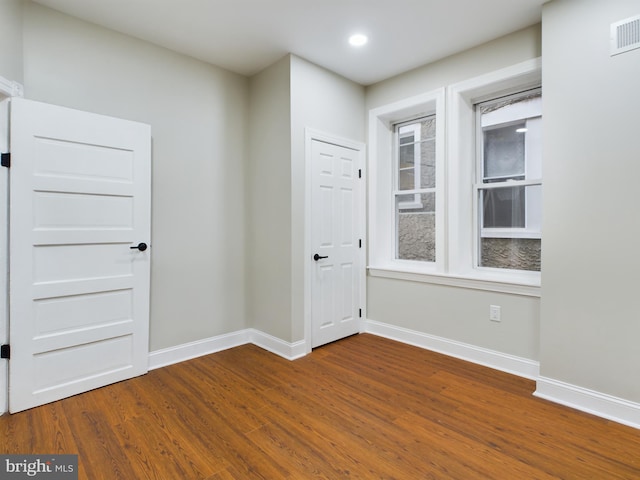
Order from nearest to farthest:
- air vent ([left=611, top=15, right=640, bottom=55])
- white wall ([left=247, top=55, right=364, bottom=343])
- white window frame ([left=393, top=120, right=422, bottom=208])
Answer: air vent ([left=611, top=15, right=640, bottom=55]) < white wall ([left=247, top=55, right=364, bottom=343]) < white window frame ([left=393, top=120, right=422, bottom=208])

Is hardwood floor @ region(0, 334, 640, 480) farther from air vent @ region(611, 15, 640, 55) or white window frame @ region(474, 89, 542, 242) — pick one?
air vent @ region(611, 15, 640, 55)

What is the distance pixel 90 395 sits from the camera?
8.21ft

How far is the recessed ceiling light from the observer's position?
289cm

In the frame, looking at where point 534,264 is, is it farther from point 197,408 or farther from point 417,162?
point 197,408

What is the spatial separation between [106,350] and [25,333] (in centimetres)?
52

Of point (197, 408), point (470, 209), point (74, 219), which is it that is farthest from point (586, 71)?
point (74, 219)

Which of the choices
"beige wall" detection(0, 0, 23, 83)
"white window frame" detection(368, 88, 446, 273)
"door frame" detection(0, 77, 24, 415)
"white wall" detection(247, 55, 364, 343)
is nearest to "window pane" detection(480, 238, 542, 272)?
"white window frame" detection(368, 88, 446, 273)

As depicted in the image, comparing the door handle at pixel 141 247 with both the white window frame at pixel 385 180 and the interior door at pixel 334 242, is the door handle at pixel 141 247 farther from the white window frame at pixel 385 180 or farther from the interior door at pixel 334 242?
the white window frame at pixel 385 180

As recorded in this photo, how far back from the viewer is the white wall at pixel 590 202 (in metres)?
2.14

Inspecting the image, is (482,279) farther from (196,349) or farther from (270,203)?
(196,349)

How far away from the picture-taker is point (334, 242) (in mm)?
3607

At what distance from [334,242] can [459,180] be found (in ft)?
4.41

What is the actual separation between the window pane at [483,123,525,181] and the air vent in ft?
2.99

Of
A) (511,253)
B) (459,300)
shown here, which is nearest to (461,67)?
(511,253)
